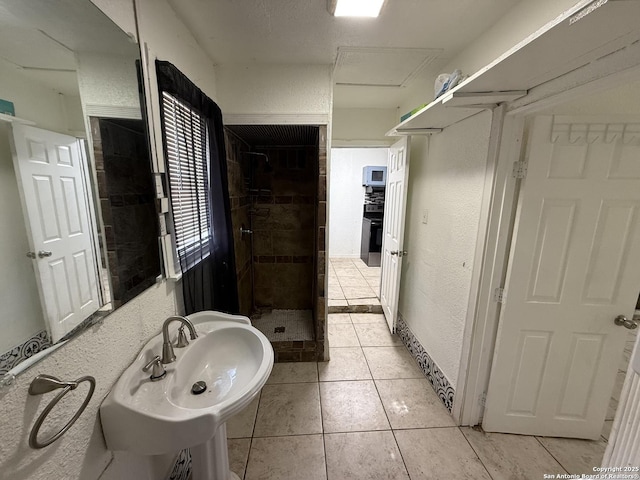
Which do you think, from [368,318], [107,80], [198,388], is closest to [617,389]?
[368,318]

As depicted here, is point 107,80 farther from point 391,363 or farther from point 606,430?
point 606,430

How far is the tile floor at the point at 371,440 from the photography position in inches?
55.9

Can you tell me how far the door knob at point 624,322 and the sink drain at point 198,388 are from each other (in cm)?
214

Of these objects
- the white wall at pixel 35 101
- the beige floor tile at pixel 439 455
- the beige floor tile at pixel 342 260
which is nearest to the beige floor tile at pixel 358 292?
the beige floor tile at pixel 342 260

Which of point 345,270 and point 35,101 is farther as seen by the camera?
point 345,270

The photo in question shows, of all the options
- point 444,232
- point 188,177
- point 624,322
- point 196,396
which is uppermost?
point 188,177

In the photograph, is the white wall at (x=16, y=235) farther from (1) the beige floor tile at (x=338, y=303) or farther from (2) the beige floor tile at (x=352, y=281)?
(2) the beige floor tile at (x=352, y=281)

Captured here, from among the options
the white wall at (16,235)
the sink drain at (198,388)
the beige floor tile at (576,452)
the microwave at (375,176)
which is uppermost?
the microwave at (375,176)

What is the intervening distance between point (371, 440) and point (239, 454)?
0.81m

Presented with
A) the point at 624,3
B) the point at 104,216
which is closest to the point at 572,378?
the point at 624,3

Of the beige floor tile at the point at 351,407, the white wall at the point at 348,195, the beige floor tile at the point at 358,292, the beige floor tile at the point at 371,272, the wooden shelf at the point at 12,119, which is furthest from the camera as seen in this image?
the white wall at the point at 348,195

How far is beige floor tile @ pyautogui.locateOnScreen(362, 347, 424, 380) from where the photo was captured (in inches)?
85.4

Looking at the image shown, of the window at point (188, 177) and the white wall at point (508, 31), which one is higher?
the white wall at point (508, 31)

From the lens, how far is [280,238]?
2.88 meters
